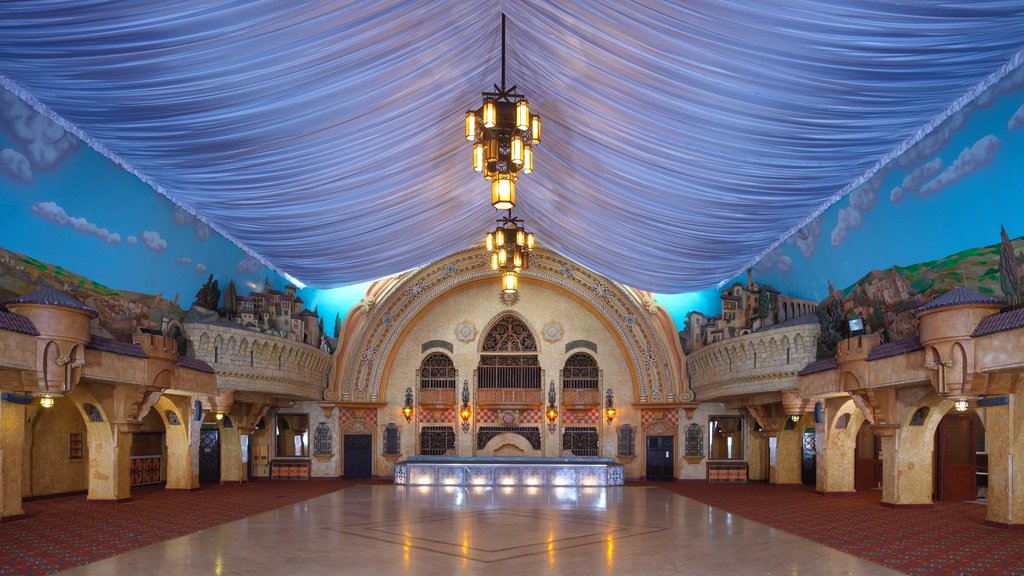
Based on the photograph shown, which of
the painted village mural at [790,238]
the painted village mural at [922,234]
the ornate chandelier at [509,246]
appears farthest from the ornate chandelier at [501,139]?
the painted village mural at [922,234]

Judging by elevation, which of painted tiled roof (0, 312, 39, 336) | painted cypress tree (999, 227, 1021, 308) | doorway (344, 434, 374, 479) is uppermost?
painted cypress tree (999, 227, 1021, 308)

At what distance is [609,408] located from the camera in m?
25.7

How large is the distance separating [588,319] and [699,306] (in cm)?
368

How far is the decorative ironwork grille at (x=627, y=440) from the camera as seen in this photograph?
2552 cm

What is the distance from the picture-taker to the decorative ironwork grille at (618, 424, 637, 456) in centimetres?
2552

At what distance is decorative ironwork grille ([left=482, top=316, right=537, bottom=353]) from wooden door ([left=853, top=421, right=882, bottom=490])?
9.98 meters

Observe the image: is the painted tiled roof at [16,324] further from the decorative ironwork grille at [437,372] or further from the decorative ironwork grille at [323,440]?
the decorative ironwork grille at [437,372]

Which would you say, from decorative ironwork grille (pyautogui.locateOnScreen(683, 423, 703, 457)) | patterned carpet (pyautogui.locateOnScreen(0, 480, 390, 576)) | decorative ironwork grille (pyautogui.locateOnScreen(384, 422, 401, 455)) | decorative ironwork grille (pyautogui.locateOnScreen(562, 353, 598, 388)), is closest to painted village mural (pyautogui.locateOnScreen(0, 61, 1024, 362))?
patterned carpet (pyautogui.locateOnScreen(0, 480, 390, 576))

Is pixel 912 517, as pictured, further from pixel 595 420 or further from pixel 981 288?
pixel 595 420

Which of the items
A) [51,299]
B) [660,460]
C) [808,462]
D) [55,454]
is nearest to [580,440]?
[660,460]

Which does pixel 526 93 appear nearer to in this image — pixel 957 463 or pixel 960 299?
pixel 960 299

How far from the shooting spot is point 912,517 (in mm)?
13797

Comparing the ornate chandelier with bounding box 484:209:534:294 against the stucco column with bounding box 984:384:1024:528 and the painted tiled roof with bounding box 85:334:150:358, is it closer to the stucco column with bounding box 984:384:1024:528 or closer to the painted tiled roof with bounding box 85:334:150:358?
the painted tiled roof with bounding box 85:334:150:358

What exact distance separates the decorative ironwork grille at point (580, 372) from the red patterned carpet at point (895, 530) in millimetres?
7282
